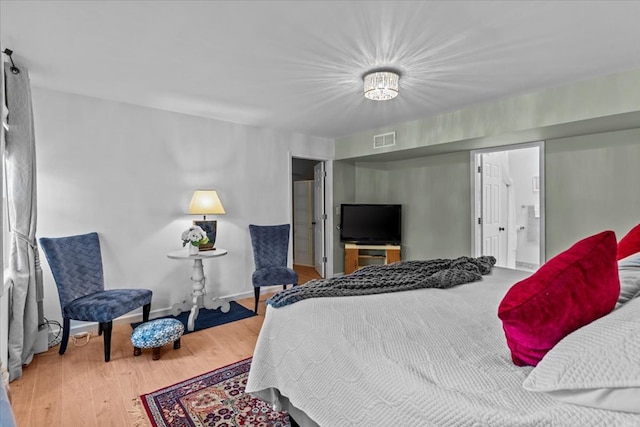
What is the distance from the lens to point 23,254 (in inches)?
101

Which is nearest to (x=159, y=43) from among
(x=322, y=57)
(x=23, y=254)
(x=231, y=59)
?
(x=231, y=59)

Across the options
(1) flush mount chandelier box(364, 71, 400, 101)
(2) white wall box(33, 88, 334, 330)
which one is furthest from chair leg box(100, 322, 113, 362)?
(1) flush mount chandelier box(364, 71, 400, 101)

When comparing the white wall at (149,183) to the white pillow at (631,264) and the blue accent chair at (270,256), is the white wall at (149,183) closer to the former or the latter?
the blue accent chair at (270,256)

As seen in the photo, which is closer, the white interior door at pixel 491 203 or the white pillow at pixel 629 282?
the white pillow at pixel 629 282

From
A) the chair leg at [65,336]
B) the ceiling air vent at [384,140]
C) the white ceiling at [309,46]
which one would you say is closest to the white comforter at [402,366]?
the white ceiling at [309,46]

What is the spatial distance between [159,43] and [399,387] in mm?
2419

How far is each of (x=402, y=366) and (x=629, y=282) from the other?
93 centimetres

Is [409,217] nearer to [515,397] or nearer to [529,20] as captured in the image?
[529,20]

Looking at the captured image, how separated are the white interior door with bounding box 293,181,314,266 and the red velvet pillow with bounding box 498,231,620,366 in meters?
5.59

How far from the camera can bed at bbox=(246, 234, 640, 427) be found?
0.90m

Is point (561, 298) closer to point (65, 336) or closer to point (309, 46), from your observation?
point (309, 46)

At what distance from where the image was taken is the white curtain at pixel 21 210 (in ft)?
8.13

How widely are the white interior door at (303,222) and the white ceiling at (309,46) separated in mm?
3352

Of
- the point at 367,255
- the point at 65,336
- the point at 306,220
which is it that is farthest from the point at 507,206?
the point at 65,336
